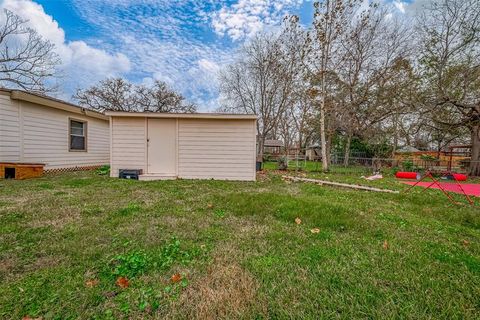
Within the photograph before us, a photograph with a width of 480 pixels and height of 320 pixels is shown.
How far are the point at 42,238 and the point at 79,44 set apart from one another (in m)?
12.1

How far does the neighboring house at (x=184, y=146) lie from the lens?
7324 millimetres

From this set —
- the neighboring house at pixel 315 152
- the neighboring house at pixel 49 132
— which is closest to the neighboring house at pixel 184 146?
the neighboring house at pixel 49 132

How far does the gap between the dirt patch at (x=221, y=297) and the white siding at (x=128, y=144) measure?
6484mm

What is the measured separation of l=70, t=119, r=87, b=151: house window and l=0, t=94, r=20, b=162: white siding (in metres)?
1.84

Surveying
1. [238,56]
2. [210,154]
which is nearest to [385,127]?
[238,56]

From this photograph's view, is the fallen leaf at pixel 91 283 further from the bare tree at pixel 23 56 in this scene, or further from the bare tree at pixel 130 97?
the bare tree at pixel 130 97

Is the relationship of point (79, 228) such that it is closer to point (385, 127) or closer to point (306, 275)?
point (306, 275)

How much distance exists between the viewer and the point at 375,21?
12.4m

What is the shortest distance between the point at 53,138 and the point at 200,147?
558 centimetres

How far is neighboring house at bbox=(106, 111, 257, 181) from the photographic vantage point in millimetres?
7324

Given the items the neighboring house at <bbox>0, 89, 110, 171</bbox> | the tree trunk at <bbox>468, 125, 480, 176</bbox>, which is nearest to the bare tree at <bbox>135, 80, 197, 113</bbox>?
the neighboring house at <bbox>0, 89, 110, 171</bbox>

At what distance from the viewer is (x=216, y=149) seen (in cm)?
751

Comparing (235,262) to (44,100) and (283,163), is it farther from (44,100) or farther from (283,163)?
(283,163)

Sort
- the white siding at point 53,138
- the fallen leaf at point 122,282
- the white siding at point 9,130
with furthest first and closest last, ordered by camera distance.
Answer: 1. the white siding at point 53,138
2. the white siding at point 9,130
3. the fallen leaf at point 122,282
